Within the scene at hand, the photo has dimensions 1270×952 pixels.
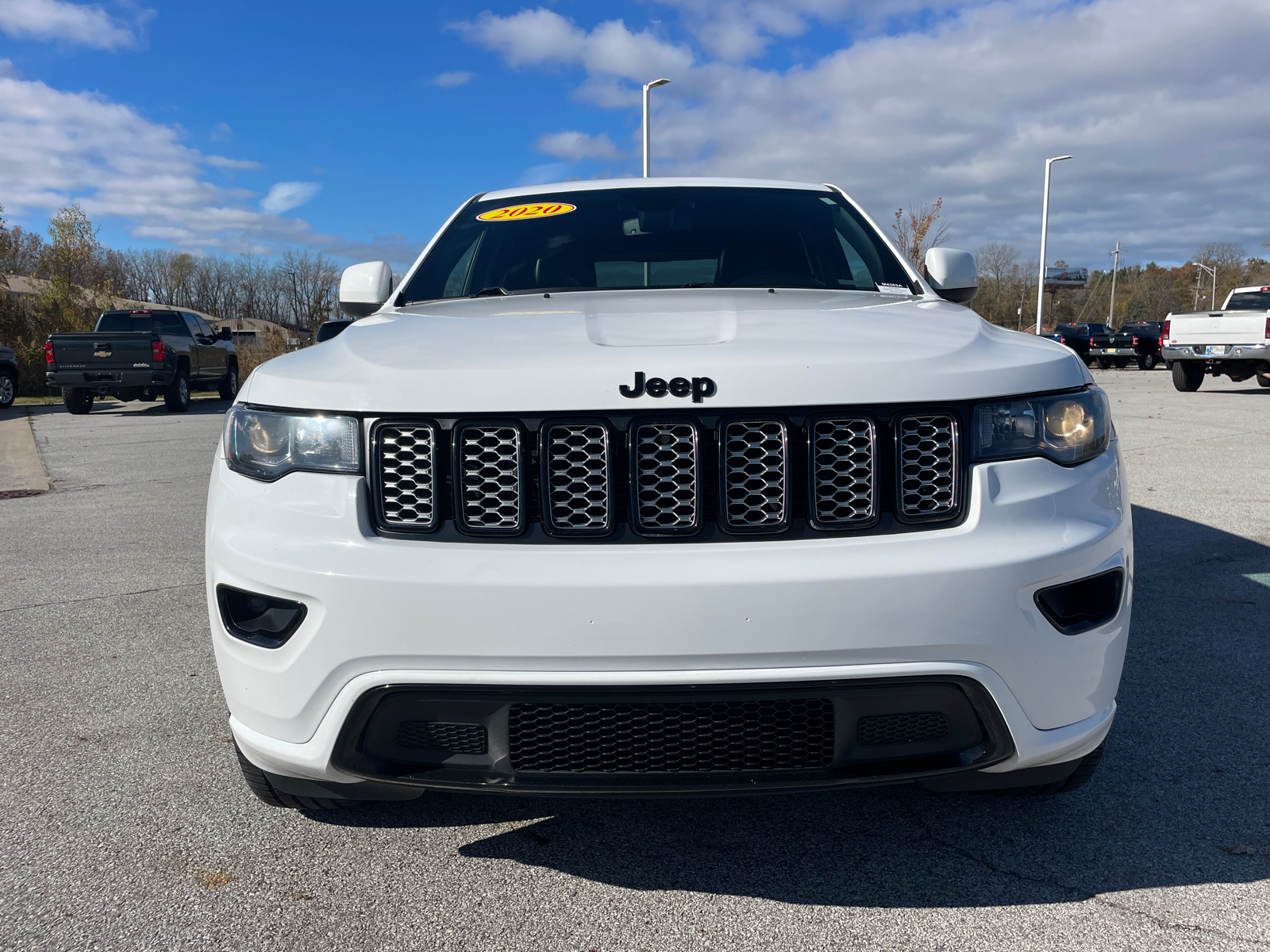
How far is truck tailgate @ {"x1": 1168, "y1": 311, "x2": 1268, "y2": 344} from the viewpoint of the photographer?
16.3 m

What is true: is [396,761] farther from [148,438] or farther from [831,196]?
[148,438]

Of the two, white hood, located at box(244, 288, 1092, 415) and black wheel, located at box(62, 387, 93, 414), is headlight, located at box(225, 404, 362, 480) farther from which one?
black wheel, located at box(62, 387, 93, 414)

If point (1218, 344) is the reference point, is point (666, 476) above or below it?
above

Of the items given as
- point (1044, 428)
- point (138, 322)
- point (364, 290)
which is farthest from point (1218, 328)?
point (138, 322)

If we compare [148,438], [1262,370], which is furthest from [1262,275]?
[148,438]

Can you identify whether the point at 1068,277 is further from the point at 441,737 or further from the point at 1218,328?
the point at 441,737

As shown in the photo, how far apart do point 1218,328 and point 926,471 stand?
18054 mm

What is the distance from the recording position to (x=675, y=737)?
1.83 metres

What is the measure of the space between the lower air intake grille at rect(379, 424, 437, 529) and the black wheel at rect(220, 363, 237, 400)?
21.0m

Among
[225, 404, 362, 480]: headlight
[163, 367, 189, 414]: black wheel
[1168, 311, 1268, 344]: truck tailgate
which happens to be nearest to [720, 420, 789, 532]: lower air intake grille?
[225, 404, 362, 480]: headlight

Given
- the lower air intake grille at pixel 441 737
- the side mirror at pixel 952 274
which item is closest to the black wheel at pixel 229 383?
the side mirror at pixel 952 274

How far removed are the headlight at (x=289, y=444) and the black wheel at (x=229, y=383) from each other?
20.7m

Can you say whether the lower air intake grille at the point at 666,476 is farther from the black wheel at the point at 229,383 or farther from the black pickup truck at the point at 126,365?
the black wheel at the point at 229,383

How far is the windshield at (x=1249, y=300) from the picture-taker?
60.7ft
